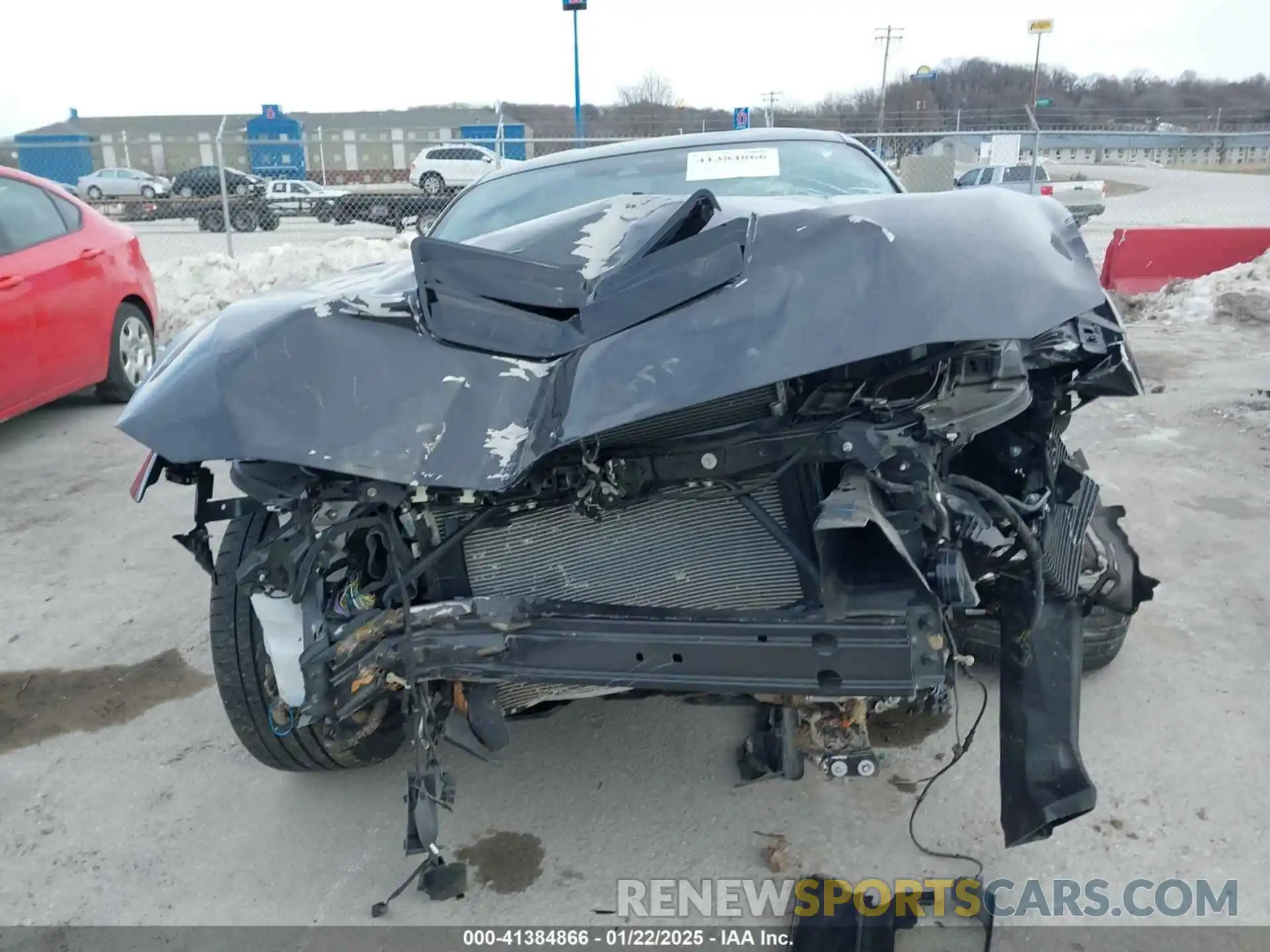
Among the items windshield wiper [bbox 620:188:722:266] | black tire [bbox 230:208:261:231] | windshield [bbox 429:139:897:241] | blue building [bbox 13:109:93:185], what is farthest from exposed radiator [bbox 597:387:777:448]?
black tire [bbox 230:208:261:231]

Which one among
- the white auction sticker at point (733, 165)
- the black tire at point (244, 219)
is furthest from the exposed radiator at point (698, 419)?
the black tire at point (244, 219)

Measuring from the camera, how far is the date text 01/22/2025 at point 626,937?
6.71 ft

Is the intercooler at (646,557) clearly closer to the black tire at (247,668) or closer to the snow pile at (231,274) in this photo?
the black tire at (247,668)

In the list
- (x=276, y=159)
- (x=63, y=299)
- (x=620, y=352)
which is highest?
(x=276, y=159)

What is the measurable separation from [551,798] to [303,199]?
56.7 feet

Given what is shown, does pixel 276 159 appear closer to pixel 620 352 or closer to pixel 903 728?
pixel 903 728

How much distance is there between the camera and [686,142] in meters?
3.59

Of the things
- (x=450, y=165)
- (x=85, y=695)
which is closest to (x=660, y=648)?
(x=85, y=695)

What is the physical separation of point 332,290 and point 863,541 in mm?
1342

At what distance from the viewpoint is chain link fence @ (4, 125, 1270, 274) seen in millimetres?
12430

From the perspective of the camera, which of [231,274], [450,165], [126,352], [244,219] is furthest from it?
[450,165]

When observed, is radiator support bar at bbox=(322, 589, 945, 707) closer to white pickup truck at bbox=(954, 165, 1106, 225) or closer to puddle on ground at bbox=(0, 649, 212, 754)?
puddle on ground at bbox=(0, 649, 212, 754)

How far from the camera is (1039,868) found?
2.20m

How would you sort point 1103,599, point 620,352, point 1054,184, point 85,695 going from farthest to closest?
point 1054,184 < point 85,695 < point 1103,599 < point 620,352
